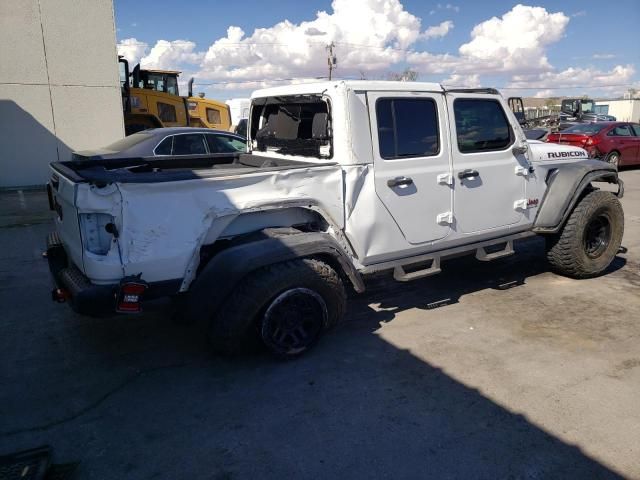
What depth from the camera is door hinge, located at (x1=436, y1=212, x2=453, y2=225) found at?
4.31m

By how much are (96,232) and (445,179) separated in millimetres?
2734

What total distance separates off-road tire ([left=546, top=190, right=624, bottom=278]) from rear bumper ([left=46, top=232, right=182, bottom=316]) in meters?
4.00

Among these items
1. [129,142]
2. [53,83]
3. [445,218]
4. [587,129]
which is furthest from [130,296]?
[587,129]

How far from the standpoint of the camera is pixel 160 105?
1560 centimetres

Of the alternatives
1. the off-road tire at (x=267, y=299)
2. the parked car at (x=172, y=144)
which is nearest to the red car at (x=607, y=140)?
the parked car at (x=172, y=144)

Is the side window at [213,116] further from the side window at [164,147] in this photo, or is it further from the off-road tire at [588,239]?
the off-road tire at [588,239]

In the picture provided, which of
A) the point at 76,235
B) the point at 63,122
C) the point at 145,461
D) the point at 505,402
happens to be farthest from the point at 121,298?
the point at 63,122

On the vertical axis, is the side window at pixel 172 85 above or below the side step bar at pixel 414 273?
above

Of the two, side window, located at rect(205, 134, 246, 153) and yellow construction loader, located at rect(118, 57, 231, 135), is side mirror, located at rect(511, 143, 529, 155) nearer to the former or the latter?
side window, located at rect(205, 134, 246, 153)

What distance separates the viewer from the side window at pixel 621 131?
629 inches

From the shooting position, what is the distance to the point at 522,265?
6262 mm

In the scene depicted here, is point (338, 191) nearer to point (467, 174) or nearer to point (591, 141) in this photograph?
point (467, 174)

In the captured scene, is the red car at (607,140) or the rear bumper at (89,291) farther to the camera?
the red car at (607,140)

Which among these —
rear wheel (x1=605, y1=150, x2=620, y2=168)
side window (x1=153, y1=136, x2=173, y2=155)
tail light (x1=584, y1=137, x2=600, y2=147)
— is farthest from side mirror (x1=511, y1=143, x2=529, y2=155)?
rear wheel (x1=605, y1=150, x2=620, y2=168)
